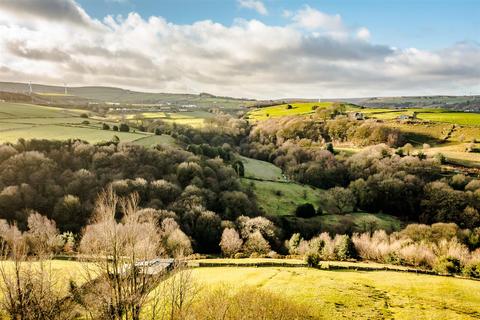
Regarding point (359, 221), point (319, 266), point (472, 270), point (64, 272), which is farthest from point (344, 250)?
point (64, 272)

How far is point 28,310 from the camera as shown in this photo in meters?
26.8

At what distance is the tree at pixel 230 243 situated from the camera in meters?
72.9

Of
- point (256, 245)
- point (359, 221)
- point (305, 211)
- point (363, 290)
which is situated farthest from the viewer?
point (305, 211)

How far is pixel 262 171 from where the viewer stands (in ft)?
476

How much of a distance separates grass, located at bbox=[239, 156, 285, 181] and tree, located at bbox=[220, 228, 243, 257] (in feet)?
190

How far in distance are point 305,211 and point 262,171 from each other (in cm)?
4169

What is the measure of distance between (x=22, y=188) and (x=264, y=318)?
257 feet

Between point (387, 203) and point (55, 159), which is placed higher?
point (55, 159)

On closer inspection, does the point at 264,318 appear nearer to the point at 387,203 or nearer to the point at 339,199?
the point at 339,199

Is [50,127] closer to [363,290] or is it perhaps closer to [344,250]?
[344,250]

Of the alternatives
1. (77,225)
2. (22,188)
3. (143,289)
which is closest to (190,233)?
(77,225)

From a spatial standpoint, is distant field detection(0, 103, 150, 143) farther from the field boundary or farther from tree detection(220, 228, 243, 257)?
the field boundary

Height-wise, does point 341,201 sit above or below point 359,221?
above

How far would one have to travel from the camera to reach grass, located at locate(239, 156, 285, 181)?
13662cm
